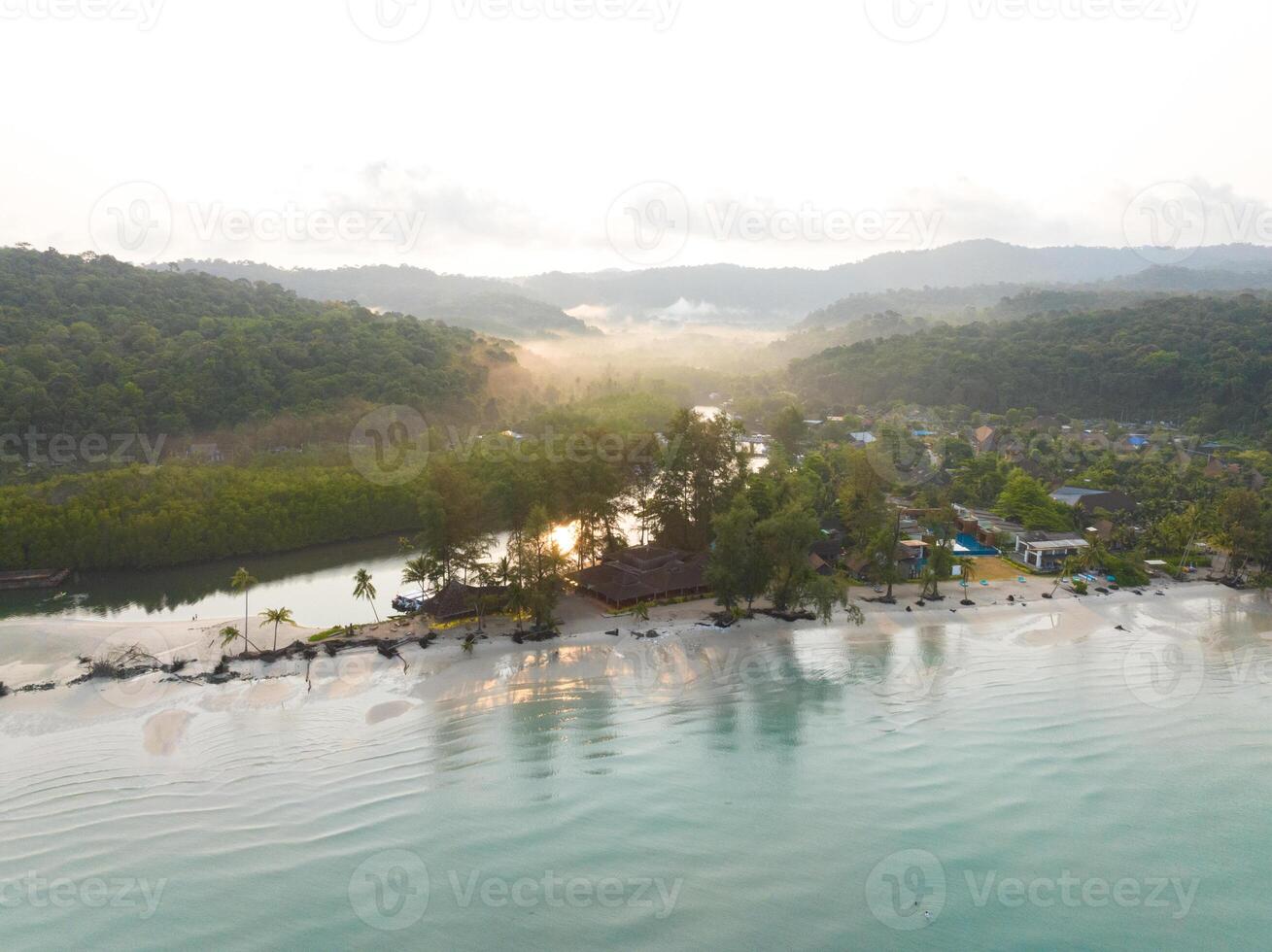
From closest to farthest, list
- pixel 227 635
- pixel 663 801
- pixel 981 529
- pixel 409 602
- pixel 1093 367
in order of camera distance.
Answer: pixel 663 801
pixel 227 635
pixel 409 602
pixel 981 529
pixel 1093 367

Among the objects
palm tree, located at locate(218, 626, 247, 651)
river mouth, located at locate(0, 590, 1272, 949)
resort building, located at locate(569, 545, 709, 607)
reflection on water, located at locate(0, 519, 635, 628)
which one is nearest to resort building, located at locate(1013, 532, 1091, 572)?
river mouth, located at locate(0, 590, 1272, 949)

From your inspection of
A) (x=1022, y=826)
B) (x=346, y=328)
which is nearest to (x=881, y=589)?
(x=1022, y=826)

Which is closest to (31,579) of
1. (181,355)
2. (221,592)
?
(221,592)

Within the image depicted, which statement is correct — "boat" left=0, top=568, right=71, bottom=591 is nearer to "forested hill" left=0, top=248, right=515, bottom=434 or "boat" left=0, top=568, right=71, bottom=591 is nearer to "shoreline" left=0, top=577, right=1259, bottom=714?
"shoreline" left=0, top=577, right=1259, bottom=714

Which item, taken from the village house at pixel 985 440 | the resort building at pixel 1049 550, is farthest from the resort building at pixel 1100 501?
the village house at pixel 985 440

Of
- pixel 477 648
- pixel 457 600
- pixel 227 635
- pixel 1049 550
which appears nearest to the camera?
pixel 227 635

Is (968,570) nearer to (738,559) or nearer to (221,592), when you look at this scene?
(738,559)
